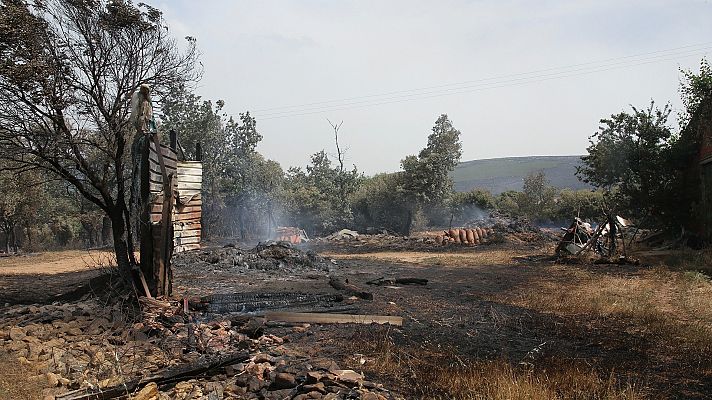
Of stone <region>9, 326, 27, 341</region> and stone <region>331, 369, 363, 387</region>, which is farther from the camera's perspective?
stone <region>9, 326, 27, 341</region>

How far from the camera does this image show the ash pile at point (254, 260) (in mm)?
15016

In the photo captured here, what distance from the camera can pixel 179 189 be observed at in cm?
1509

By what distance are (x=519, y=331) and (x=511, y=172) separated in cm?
7871

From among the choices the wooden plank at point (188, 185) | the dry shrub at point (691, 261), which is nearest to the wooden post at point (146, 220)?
the wooden plank at point (188, 185)

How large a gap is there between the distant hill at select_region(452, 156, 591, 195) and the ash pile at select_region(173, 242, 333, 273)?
48.3 meters

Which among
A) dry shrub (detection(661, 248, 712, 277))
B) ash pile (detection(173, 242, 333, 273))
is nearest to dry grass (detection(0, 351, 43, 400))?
ash pile (detection(173, 242, 333, 273))

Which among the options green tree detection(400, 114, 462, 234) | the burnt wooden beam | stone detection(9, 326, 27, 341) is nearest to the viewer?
stone detection(9, 326, 27, 341)

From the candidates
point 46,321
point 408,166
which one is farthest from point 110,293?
point 408,166

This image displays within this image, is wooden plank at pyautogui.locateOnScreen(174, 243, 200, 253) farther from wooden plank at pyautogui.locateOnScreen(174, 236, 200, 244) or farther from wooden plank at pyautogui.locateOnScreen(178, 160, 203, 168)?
wooden plank at pyautogui.locateOnScreen(178, 160, 203, 168)

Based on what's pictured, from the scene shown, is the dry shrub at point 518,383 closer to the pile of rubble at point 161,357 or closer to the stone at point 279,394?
the pile of rubble at point 161,357

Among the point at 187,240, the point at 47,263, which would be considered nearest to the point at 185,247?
the point at 187,240

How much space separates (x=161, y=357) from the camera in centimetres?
587

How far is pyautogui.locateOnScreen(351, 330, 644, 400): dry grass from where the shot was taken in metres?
4.22

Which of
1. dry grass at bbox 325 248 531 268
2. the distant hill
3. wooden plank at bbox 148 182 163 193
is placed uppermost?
the distant hill
